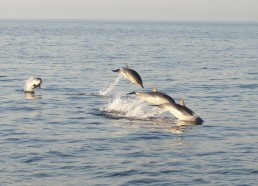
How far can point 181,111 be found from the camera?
25.2 m

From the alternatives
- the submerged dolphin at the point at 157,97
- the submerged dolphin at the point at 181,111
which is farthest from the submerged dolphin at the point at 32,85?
the submerged dolphin at the point at 181,111

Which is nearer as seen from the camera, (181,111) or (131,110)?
(181,111)

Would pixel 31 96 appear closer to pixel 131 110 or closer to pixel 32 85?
pixel 32 85

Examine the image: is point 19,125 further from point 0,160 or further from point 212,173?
point 212,173

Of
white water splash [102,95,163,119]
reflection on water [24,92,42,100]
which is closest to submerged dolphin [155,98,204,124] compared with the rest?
white water splash [102,95,163,119]

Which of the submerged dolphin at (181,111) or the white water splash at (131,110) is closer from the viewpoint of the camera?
the submerged dolphin at (181,111)

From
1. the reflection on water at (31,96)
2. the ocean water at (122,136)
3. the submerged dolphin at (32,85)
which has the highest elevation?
the submerged dolphin at (32,85)

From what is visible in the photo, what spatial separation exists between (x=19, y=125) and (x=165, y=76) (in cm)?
2386

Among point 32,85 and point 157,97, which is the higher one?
point 32,85

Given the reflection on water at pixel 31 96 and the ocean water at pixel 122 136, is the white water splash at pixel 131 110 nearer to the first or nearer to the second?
the ocean water at pixel 122 136

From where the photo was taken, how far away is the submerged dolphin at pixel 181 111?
2505cm

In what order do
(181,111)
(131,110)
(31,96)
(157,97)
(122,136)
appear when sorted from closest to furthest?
1. (122,136)
2. (181,111)
3. (157,97)
4. (131,110)
5. (31,96)

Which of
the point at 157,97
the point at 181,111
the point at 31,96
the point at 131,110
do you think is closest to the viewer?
the point at 181,111

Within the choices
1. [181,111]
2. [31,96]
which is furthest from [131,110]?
[31,96]
